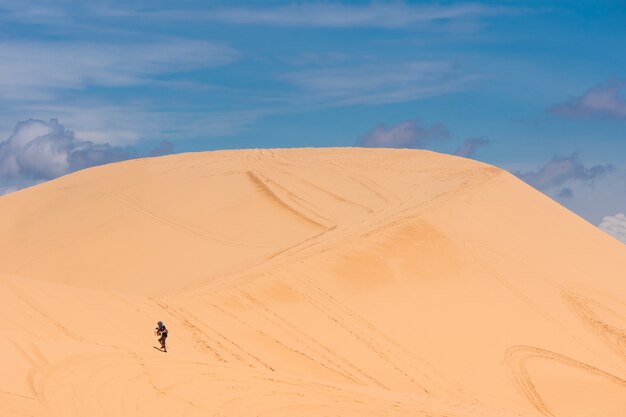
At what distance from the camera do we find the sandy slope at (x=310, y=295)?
12875 mm

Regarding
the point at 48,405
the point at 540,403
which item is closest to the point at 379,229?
the point at 540,403

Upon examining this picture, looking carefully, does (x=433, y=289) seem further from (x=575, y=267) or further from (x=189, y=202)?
(x=189, y=202)

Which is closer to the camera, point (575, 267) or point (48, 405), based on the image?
point (48, 405)

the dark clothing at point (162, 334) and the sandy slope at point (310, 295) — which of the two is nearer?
the sandy slope at point (310, 295)

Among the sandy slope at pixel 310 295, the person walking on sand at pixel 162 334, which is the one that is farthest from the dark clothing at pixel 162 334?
the sandy slope at pixel 310 295

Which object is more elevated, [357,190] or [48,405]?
[357,190]

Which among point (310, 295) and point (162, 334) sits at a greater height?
point (310, 295)

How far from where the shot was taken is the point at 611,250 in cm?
3003

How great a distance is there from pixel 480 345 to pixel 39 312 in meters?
9.77

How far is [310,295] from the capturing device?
69.1ft

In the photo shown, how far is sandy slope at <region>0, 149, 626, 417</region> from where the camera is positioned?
Result: 1288 cm

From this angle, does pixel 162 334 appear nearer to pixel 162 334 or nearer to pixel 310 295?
pixel 162 334

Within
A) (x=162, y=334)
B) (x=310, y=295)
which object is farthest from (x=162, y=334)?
(x=310, y=295)

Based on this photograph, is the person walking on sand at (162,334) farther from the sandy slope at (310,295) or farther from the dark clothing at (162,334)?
the sandy slope at (310,295)
